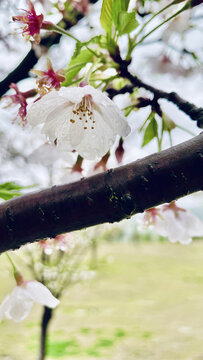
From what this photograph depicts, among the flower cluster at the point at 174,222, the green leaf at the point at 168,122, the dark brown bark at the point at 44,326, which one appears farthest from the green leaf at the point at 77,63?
the dark brown bark at the point at 44,326

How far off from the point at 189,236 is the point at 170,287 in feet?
25.7

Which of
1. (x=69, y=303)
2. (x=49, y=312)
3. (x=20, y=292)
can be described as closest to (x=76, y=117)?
(x=20, y=292)

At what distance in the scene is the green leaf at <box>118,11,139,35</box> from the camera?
1.46 feet

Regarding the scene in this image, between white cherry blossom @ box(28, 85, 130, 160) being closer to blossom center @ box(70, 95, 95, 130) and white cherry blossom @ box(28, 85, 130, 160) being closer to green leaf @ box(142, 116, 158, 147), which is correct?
blossom center @ box(70, 95, 95, 130)

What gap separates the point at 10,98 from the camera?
553 mm

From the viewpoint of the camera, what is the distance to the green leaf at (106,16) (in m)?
0.45

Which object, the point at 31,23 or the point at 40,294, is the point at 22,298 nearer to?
the point at 40,294

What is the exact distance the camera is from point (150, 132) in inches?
23.4

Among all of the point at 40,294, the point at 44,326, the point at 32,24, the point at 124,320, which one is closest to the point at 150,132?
the point at 32,24

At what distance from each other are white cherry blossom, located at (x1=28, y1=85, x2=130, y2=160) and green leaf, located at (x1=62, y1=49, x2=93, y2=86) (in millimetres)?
46

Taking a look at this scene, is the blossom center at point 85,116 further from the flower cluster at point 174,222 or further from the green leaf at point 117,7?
the flower cluster at point 174,222

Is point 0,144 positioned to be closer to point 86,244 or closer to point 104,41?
point 86,244

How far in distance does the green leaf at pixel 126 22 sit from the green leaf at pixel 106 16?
0.06ft

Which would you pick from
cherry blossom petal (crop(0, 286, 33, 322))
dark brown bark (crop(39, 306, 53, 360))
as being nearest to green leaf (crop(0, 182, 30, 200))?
cherry blossom petal (crop(0, 286, 33, 322))
